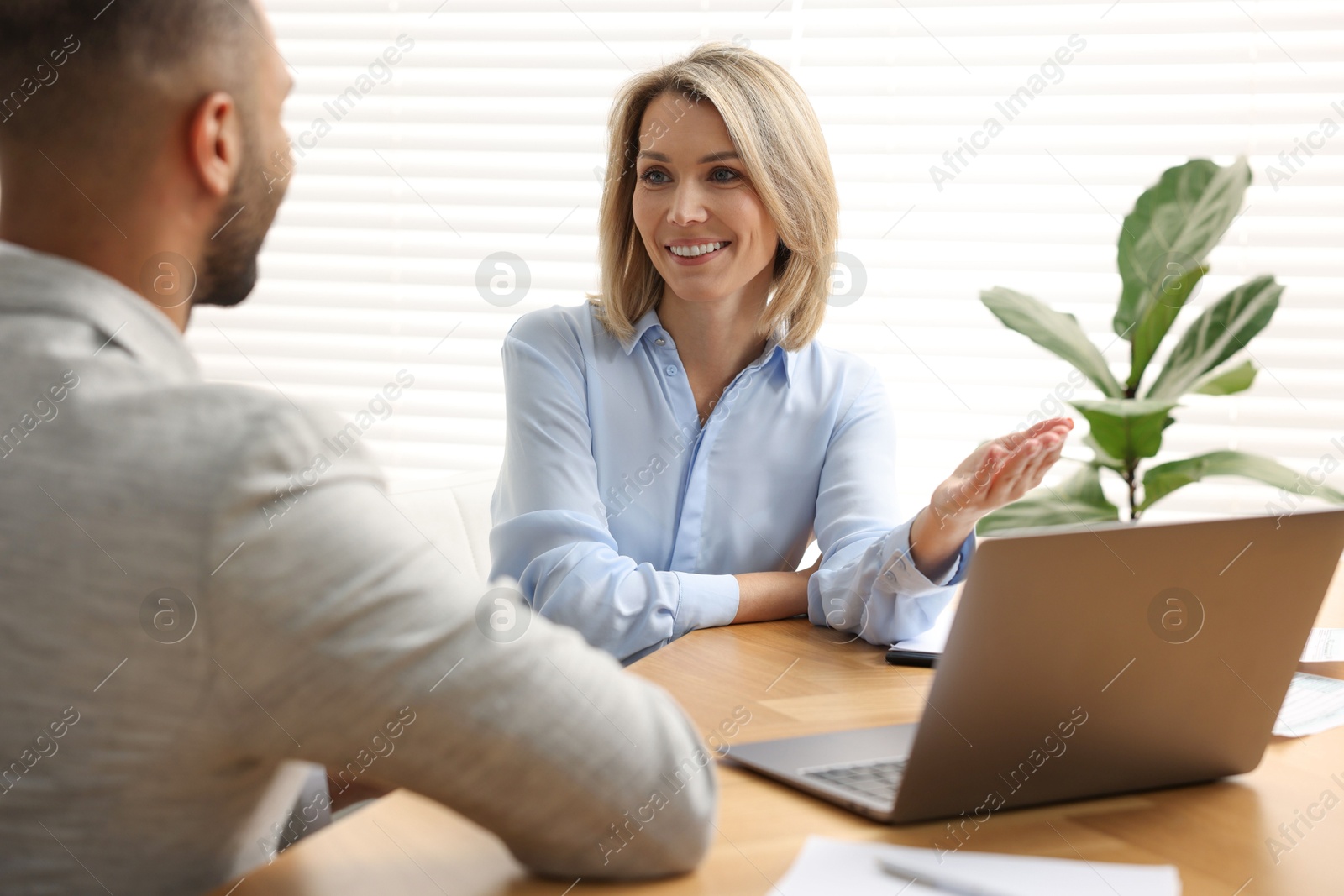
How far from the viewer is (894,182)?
8.27 ft

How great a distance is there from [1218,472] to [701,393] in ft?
2.84

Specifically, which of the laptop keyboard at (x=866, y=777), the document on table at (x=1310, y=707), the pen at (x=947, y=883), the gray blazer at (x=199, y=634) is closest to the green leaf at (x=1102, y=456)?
the document on table at (x=1310, y=707)

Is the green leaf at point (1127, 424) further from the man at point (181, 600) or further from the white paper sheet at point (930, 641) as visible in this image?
the man at point (181, 600)

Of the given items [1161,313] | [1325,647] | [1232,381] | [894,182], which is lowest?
[1325,647]

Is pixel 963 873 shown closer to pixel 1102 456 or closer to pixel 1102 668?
pixel 1102 668

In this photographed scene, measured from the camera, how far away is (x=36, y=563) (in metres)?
0.65

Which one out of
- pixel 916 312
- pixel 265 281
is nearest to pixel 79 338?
Result: pixel 916 312

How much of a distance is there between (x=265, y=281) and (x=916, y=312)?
175 cm

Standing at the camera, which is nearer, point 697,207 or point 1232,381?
point 1232,381

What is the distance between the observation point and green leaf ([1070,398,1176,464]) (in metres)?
1.66

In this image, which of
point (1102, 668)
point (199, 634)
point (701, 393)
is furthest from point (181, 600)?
point (701, 393)

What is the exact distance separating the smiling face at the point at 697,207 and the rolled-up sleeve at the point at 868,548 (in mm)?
348

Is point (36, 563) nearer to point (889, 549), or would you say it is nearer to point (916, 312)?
point (889, 549)

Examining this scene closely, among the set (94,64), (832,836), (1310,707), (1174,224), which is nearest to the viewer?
(94,64)
